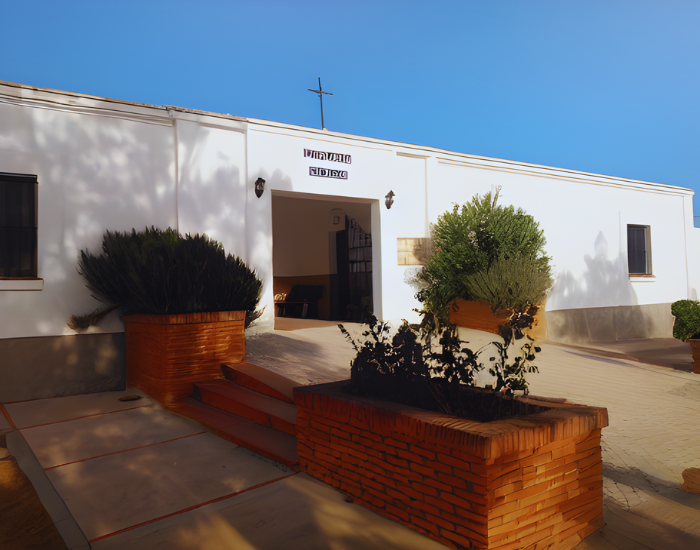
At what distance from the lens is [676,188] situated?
14594mm

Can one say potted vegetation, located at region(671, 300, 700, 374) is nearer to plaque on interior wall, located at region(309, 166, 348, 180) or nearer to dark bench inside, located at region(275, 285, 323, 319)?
plaque on interior wall, located at region(309, 166, 348, 180)

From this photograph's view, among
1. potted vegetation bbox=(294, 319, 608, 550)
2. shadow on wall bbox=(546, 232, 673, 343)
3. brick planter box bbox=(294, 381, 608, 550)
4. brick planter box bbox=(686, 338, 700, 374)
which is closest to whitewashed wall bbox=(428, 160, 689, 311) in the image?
shadow on wall bbox=(546, 232, 673, 343)

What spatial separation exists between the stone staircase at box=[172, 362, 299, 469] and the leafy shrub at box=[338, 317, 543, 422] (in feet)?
2.87

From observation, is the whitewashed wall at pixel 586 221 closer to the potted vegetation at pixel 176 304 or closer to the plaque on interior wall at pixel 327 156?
the plaque on interior wall at pixel 327 156

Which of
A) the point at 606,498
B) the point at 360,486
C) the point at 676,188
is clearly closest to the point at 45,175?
the point at 360,486

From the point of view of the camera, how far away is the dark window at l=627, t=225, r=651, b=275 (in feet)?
45.2

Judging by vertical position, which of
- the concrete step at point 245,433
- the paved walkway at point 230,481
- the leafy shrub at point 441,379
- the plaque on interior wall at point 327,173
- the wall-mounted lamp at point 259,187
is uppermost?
the plaque on interior wall at point 327,173

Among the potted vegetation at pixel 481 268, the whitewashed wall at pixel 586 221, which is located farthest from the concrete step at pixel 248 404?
the whitewashed wall at pixel 586 221

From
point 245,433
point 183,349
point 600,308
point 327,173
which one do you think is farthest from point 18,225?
point 600,308

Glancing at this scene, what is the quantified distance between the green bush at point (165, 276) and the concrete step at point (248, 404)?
0.87 meters

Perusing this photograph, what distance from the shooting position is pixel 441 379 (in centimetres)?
332

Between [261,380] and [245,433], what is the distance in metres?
0.77

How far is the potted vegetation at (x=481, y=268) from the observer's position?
898 cm

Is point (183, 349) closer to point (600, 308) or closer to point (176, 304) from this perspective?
point (176, 304)
